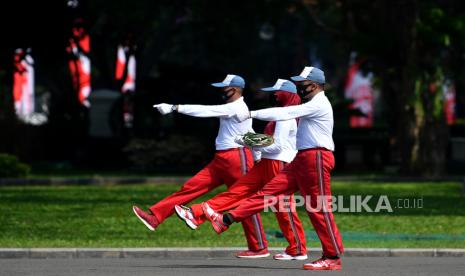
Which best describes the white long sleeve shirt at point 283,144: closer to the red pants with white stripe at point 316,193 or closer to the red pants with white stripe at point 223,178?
the red pants with white stripe at point 223,178

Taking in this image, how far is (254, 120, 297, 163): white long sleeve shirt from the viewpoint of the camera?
1411 cm

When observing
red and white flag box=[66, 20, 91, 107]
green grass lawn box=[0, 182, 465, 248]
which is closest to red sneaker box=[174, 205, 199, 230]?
green grass lawn box=[0, 182, 465, 248]

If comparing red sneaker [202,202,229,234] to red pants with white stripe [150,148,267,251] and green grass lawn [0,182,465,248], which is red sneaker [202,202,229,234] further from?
green grass lawn [0,182,465,248]

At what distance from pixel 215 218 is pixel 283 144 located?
3.72 ft

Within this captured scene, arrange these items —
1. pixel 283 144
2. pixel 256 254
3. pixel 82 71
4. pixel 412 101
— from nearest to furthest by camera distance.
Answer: pixel 283 144 → pixel 256 254 → pixel 412 101 → pixel 82 71

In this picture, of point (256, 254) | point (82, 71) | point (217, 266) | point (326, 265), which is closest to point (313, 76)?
point (326, 265)

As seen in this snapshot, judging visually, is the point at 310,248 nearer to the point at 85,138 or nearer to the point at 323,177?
the point at 323,177

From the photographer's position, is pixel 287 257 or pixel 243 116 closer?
pixel 243 116

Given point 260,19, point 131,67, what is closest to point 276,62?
point 131,67

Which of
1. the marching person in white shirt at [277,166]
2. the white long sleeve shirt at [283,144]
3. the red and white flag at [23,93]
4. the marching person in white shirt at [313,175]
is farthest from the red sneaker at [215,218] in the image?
the red and white flag at [23,93]

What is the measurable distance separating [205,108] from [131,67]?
38.2m

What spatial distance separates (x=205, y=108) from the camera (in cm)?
1334

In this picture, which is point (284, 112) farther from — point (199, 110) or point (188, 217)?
point (188, 217)

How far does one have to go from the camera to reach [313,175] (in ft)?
43.5
